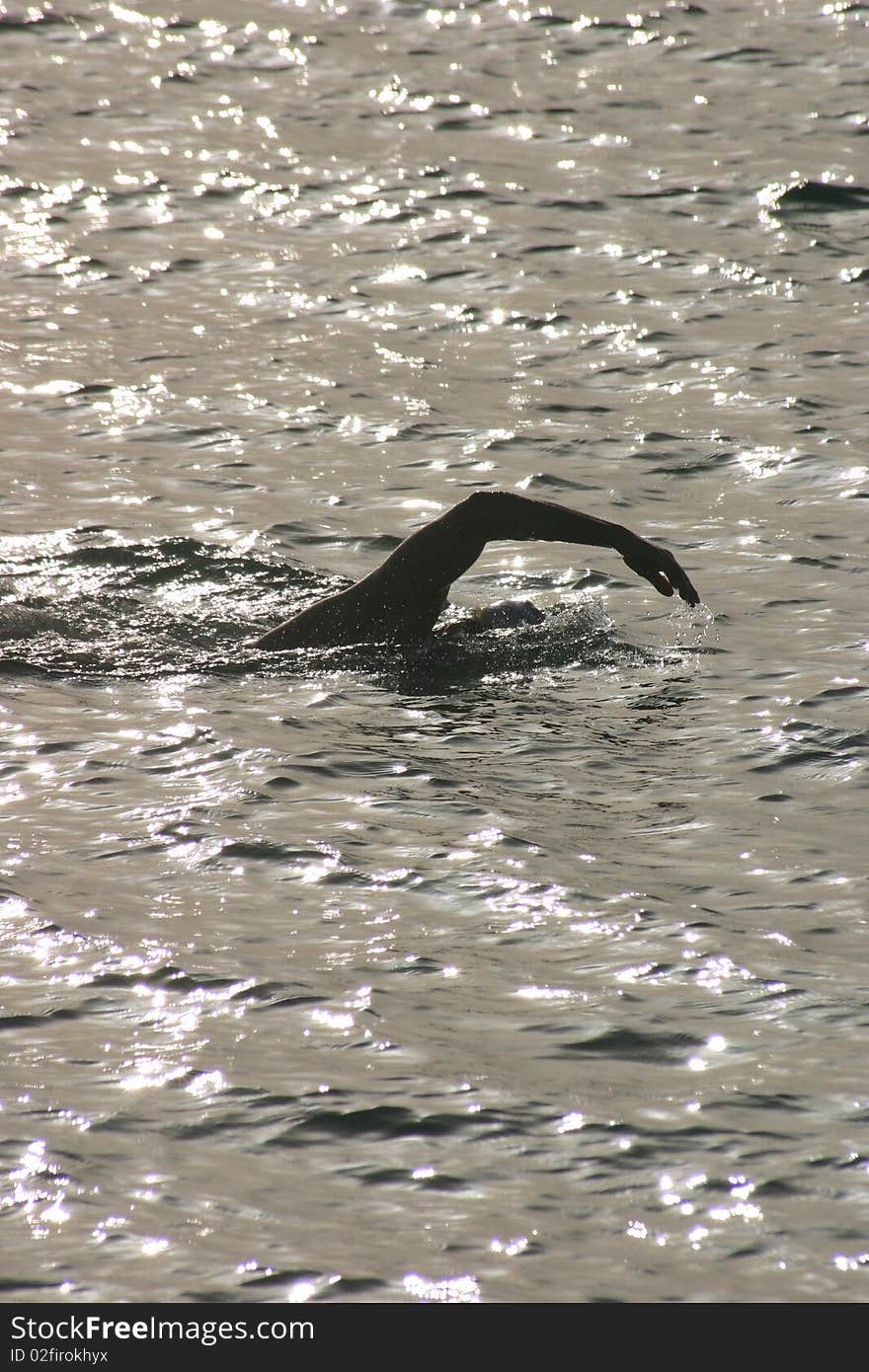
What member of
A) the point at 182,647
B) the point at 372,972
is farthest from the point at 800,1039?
the point at 182,647

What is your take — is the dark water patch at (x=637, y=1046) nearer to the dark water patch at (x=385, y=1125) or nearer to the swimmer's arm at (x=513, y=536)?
the dark water patch at (x=385, y=1125)

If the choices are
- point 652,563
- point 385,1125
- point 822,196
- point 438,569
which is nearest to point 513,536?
point 438,569

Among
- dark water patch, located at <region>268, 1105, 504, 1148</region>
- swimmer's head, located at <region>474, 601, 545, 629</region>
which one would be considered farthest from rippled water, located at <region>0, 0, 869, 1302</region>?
swimmer's head, located at <region>474, 601, 545, 629</region>

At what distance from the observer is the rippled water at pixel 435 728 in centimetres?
621

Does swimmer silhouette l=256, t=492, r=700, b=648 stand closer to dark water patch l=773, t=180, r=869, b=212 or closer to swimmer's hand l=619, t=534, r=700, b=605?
swimmer's hand l=619, t=534, r=700, b=605

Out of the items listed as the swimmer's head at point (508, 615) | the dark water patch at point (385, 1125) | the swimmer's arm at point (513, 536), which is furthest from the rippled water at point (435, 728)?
the swimmer's arm at point (513, 536)

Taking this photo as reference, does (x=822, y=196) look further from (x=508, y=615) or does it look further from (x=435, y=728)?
(x=435, y=728)

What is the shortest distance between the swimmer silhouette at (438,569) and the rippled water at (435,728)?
0.25 metres

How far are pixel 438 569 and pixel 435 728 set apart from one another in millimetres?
942

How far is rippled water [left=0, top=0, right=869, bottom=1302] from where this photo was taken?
20.4 feet

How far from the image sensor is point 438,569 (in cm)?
1055

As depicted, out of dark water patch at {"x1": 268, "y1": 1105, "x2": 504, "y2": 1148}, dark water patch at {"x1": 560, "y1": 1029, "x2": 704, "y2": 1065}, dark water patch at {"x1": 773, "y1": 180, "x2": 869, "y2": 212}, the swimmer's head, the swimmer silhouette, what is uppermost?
dark water patch at {"x1": 773, "y1": 180, "x2": 869, "y2": 212}

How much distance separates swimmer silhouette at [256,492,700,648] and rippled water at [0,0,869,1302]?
25 centimetres
